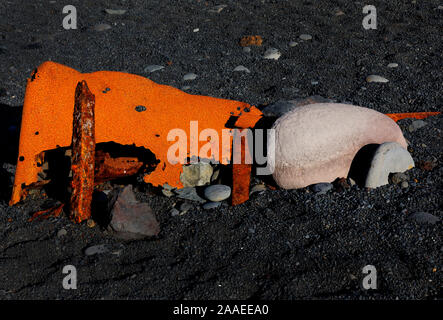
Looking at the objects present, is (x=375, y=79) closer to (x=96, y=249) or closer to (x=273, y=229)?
(x=273, y=229)

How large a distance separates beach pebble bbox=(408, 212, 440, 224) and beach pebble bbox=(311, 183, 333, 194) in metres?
0.45

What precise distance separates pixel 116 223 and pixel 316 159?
114 centimetres

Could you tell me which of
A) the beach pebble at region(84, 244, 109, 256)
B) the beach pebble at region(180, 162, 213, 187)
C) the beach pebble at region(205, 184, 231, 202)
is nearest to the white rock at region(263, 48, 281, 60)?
the beach pebble at region(180, 162, 213, 187)

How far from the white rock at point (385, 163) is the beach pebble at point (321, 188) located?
208mm

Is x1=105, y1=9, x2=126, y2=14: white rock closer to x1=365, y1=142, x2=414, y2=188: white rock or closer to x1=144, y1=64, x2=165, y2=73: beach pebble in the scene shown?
x1=144, y1=64, x2=165, y2=73: beach pebble

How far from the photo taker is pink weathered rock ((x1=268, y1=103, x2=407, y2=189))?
2738mm

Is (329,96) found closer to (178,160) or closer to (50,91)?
(178,160)

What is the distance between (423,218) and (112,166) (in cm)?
172

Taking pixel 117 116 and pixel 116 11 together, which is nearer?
pixel 117 116

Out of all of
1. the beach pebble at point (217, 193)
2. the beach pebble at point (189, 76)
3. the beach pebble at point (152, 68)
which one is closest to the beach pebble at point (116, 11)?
the beach pebble at point (152, 68)

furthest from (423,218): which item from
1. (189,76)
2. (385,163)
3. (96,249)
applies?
(189,76)

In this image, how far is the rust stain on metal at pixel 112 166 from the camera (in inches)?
110

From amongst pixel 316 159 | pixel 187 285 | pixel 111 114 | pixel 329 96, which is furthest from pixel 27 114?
pixel 329 96

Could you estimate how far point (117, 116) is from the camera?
9.48 ft
